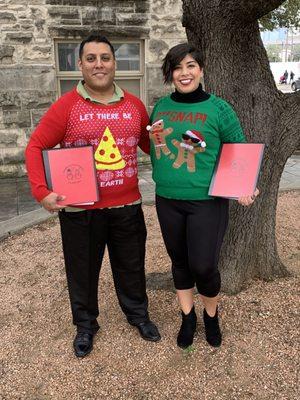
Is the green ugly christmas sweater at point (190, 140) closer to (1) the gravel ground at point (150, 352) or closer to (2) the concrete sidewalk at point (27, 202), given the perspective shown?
(1) the gravel ground at point (150, 352)

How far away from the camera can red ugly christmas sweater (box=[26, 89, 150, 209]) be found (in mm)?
2205

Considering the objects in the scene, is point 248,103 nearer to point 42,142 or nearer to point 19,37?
point 42,142

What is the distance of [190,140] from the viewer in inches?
84.3

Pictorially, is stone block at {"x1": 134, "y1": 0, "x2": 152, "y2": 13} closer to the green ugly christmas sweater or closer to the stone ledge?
the stone ledge

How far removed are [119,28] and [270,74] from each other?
4.43 m

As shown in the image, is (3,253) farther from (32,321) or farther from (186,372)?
(186,372)

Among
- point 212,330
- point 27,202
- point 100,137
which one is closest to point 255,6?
point 100,137

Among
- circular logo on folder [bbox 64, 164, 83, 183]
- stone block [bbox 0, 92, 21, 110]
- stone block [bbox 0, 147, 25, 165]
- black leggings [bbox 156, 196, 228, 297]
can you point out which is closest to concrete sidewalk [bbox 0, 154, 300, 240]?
stone block [bbox 0, 147, 25, 165]

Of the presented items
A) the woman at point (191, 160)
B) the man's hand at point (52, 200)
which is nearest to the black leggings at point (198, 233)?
the woman at point (191, 160)

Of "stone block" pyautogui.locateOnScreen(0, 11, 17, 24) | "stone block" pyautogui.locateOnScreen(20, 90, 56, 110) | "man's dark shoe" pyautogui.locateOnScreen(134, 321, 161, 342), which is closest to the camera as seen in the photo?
"man's dark shoe" pyautogui.locateOnScreen(134, 321, 161, 342)

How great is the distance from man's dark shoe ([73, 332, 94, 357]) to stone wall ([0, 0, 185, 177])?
486 cm

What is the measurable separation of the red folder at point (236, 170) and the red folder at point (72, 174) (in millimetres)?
647

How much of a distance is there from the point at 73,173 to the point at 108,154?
0.74 ft

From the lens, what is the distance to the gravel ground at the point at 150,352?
230cm
